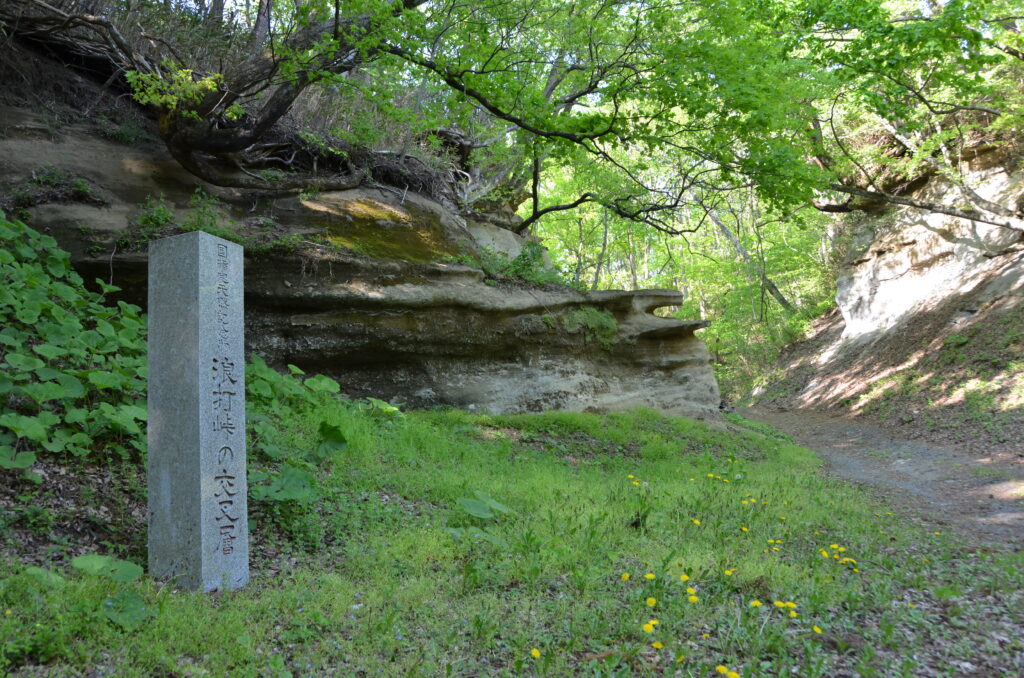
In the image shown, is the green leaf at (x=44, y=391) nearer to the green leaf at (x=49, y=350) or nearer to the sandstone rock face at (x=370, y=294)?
the green leaf at (x=49, y=350)

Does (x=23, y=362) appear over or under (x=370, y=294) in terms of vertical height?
under

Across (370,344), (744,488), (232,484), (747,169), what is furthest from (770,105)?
(232,484)

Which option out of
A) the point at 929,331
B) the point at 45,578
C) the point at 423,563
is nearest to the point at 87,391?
→ the point at 45,578

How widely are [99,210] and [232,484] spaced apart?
680 centimetres

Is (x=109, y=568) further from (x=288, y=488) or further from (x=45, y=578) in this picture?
(x=288, y=488)

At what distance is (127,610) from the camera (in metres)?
3.32

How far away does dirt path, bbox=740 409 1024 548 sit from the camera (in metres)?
7.10

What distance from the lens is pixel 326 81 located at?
8.14 meters

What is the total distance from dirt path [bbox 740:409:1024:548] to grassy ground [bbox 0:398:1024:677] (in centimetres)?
98

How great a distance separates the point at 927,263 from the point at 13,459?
893 inches

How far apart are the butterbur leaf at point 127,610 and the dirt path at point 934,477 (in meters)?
7.74

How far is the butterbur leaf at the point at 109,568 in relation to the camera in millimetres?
3615

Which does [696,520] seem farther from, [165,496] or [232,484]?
[165,496]

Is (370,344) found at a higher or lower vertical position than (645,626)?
higher
